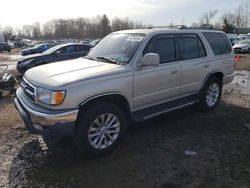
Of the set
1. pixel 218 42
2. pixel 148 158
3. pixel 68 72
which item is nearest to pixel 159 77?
pixel 148 158

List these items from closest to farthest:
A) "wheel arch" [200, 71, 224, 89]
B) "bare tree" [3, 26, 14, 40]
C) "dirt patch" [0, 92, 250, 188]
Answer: "dirt patch" [0, 92, 250, 188]
"wheel arch" [200, 71, 224, 89]
"bare tree" [3, 26, 14, 40]

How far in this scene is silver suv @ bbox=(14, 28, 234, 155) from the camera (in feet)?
12.4

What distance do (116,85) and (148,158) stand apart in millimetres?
1230

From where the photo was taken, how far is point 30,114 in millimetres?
3889

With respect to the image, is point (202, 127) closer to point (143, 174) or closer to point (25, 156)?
point (143, 174)

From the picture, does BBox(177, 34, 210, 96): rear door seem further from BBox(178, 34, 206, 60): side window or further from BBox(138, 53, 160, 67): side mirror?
BBox(138, 53, 160, 67): side mirror

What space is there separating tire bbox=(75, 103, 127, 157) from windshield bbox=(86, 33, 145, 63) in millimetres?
939

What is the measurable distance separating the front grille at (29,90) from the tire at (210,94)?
367cm

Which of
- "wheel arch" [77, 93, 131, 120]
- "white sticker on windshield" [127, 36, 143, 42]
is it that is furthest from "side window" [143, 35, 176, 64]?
"wheel arch" [77, 93, 131, 120]

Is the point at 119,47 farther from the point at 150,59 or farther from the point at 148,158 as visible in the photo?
the point at 148,158

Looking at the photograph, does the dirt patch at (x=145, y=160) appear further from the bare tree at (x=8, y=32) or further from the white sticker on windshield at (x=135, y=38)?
the bare tree at (x=8, y=32)

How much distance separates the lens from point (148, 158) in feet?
13.7

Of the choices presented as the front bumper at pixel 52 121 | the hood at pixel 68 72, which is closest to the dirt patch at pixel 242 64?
the hood at pixel 68 72

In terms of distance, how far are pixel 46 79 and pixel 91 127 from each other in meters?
0.97
